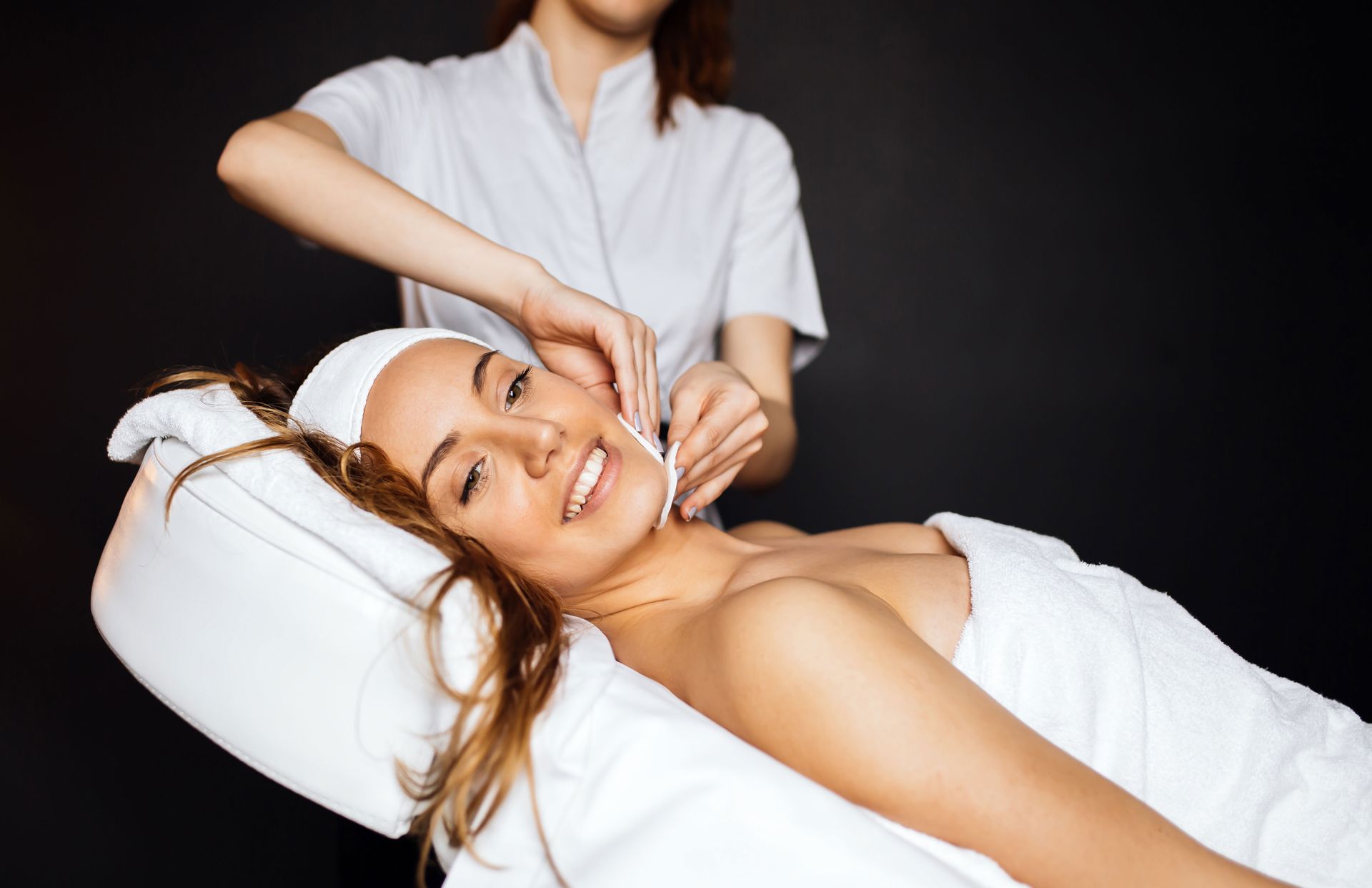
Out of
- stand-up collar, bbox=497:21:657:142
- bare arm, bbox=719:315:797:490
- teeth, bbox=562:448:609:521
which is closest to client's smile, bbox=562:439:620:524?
teeth, bbox=562:448:609:521

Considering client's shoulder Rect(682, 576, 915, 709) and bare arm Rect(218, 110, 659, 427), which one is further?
bare arm Rect(218, 110, 659, 427)

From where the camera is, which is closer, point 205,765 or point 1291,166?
point 205,765

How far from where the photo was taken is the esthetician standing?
58.3 inches

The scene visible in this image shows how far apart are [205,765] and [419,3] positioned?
1.79m

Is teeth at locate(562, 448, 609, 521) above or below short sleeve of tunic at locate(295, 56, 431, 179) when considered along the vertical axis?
below

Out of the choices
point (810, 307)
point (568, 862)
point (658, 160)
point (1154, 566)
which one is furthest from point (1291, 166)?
point (568, 862)

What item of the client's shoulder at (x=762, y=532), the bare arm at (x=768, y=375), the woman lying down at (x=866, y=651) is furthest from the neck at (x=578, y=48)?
the client's shoulder at (x=762, y=532)

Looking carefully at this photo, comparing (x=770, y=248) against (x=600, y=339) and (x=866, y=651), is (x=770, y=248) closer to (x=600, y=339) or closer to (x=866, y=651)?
(x=600, y=339)

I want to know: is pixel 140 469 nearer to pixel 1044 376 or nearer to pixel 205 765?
pixel 205 765

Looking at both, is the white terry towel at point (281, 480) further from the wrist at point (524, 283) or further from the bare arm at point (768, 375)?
the bare arm at point (768, 375)

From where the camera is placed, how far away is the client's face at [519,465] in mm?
1156

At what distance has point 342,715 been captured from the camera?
908 mm

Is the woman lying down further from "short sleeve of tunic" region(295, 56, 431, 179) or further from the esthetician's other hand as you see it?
"short sleeve of tunic" region(295, 56, 431, 179)

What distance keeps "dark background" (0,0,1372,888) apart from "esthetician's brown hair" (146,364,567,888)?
3.91 ft
